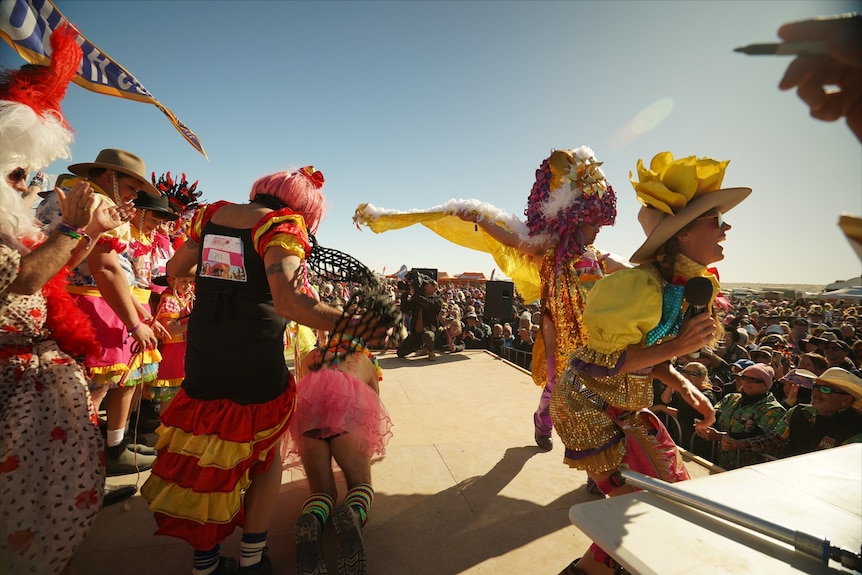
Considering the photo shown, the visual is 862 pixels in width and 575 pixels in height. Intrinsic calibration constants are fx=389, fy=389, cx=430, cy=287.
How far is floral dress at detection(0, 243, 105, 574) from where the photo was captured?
4.83ft

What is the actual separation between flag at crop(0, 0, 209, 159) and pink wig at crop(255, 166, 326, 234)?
54.4 inches

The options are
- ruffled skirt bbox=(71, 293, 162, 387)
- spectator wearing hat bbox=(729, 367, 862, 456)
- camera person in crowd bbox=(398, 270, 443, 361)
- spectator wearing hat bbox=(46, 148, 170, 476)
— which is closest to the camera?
spectator wearing hat bbox=(46, 148, 170, 476)

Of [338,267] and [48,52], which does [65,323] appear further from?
[48,52]

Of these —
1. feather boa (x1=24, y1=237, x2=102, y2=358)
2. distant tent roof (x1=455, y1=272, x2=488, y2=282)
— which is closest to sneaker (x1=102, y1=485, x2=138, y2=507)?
feather boa (x1=24, y1=237, x2=102, y2=358)

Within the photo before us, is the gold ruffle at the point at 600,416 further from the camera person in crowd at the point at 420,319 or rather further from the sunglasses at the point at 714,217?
the camera person in crowd at the point at 420,319

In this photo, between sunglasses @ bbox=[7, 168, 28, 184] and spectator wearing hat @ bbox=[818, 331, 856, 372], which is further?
spectator wearing hat @ bbox=[818, 331, 856, 372]

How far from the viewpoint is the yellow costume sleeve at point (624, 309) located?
1627mm

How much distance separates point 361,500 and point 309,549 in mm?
382

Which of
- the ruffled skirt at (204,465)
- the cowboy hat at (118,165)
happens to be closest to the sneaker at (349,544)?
the ruffled skirt at (204,465)

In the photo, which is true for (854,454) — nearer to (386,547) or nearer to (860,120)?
(860,120)

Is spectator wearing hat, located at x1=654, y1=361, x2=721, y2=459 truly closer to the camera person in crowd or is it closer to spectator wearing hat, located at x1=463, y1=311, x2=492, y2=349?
the camera person in crowd

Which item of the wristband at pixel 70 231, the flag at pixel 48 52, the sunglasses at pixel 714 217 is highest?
the flag at pixel 48 52

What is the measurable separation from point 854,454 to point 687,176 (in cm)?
129

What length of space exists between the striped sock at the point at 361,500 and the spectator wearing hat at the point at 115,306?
5.00ft
